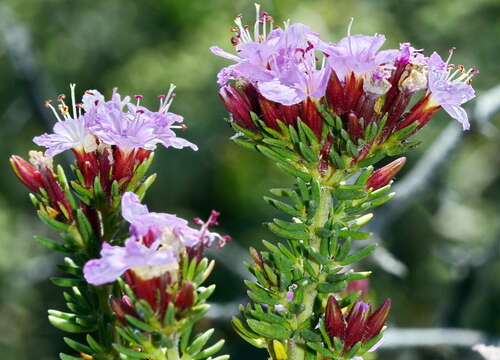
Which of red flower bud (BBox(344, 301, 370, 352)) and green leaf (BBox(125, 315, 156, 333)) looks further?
red flower bud (BBox(344, 301, 370, 352))

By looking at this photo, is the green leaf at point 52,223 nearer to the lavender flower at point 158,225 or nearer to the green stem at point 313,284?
the lavender flower at point 158,225

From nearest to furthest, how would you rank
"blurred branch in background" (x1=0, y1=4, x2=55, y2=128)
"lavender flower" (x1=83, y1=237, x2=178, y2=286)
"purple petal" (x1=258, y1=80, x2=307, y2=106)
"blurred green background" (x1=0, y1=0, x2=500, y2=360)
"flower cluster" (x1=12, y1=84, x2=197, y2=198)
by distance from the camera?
"lavender flower" (x1=83, y1=237, x2=178, y2=286), "purple petal" (x1=258, y1=80, x2=307, y2=106), "flower cluster" (x1=12, y1=84, x2=197, y2=198), "blurred green background" (x1=0, y1=0, x2=500, y2=360), "blurred branch in background" (x1=0, y1=4, x2=55, y2=128)

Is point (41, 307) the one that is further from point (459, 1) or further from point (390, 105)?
point (390, 105)

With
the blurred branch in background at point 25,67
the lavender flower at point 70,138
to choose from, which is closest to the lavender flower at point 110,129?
the lavender flower at point 70,138

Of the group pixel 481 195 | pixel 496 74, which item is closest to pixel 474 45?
pixel 496 74

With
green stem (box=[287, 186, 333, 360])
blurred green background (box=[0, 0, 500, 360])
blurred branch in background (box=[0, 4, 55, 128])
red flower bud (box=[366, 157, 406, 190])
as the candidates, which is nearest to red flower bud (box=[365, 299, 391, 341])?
green stem (box=[287, 186, 333, 360])

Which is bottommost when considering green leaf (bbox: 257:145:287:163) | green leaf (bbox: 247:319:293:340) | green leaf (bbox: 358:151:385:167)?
green leaf (bbox: 247:319:293:340)

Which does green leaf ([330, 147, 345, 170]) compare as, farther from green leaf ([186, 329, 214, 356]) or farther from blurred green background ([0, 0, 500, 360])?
blurred green background ([0, 0, 500, 360])
